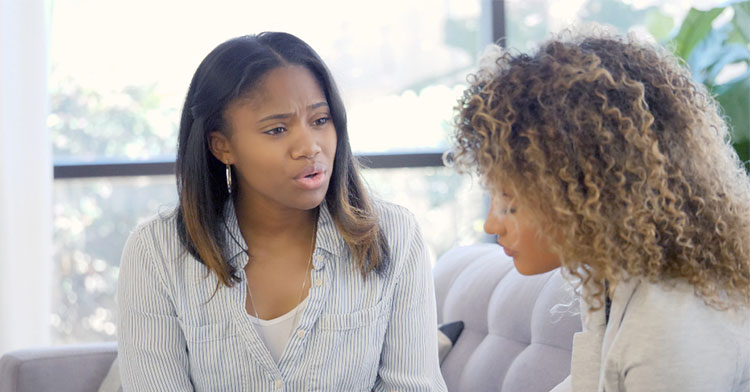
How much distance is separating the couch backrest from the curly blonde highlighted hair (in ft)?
1.54

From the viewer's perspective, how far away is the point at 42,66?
3.02 m

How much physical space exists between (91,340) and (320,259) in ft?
6.77

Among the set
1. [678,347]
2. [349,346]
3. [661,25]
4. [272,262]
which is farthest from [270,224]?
[661,25]

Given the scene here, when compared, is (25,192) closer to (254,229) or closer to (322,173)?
(254,229)

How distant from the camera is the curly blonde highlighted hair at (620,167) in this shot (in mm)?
989

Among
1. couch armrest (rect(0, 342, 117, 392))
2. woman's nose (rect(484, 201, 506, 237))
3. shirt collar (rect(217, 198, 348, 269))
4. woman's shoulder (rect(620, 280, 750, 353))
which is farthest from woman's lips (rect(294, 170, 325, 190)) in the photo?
couch armrest (rect(0, 342, 117, 392))

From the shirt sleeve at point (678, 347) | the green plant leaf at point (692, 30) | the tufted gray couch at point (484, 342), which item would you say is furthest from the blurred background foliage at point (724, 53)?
the shirt sleeve at point (678, 347)

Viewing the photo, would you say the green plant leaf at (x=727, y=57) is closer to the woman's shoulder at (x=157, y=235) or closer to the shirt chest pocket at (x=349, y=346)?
the shirt chest pocket at (x=349, y=346)

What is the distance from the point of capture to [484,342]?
1.95 meters

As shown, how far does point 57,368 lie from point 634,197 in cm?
164

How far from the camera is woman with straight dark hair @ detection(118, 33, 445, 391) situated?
1.54 meters

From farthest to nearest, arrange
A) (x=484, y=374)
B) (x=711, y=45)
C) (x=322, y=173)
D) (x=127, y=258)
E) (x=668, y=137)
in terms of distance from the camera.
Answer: (x=711, y=45), (x=484, y=374), (x=127, y=258), (x=322, y=173), (x=668, y=137)

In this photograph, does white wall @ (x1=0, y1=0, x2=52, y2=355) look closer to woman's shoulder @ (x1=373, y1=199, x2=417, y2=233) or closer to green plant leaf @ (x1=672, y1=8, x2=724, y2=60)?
woman's shoulder @ (x1=373, y1=199, x2=417, y2=233)

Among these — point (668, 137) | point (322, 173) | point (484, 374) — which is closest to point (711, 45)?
point (484, 374)
